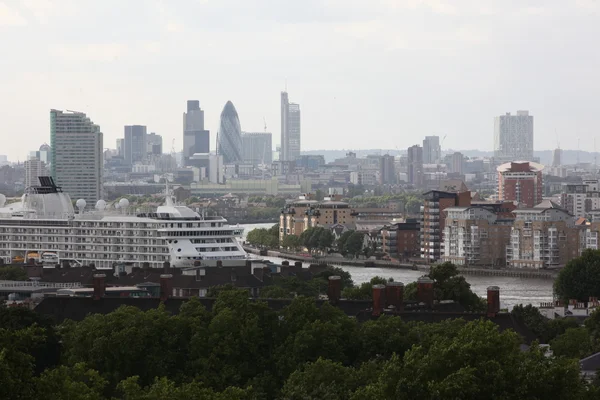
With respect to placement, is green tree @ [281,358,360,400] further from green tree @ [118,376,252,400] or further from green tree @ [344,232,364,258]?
green tree @ [344,232,364,258]

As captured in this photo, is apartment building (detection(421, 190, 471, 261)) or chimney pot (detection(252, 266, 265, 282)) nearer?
chimney pot (detection(252, 266, 265, 282))

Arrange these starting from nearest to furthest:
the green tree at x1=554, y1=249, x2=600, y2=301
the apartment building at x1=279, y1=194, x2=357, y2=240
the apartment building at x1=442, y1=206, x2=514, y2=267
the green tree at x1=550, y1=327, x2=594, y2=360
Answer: the green tree at x1=550, y1=327, x2=594, y2=360, the green tree at x1=554, y1=249, x2=600, y2=301, the apartment building at x1=442, y1=206, x2=514, y2=267, the apartment building at x1=279, y1=194, x2=357, y2=240

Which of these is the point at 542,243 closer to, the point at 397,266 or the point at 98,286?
the point at 397,266

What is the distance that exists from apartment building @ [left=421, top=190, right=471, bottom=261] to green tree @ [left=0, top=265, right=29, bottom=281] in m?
43.8

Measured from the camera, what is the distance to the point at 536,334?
34.8 meters

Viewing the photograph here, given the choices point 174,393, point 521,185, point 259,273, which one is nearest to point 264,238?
point 521,185

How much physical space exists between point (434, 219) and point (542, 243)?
836cm

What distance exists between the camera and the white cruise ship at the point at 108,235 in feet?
199

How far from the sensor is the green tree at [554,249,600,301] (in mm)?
51031

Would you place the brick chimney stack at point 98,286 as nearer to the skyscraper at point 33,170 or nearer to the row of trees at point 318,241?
the row of trees at point 318,241

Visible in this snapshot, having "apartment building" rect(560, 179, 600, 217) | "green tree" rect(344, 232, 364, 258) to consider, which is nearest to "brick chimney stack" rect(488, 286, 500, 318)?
"green tree" rect(344, 232, 364, 258)

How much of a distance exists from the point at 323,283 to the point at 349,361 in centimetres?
2109

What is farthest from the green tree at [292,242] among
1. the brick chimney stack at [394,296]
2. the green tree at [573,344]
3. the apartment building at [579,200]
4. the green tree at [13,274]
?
the brick chimney stack at [394,296]

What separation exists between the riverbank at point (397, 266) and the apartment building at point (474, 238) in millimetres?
2779
